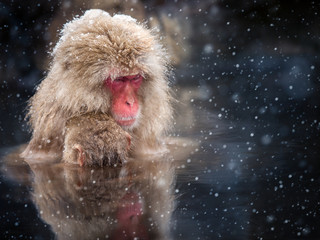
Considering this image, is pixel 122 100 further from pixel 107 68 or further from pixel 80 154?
pixel 80 154

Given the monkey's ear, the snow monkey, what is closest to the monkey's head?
the snow monkey

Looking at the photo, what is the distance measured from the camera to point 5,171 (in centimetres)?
166

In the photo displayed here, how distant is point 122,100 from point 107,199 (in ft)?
1.49

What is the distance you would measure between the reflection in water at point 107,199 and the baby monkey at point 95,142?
34mm

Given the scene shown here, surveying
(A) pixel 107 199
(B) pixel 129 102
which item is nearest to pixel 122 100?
(B) pixel 129 102

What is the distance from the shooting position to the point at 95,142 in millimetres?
1604

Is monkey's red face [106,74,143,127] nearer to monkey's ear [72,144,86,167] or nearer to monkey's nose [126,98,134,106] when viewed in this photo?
monkey's nose [126,98,134,106]

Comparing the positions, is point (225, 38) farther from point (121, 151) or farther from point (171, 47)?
point (121, 151)

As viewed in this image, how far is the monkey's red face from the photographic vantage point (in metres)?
1.70

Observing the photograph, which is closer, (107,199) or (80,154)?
(107,199)

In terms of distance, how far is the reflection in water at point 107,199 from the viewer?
1.09 m

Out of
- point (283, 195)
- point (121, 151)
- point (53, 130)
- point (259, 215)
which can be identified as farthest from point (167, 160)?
point (259, 215)

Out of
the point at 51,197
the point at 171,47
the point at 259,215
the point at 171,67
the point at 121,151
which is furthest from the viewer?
the point at 171,47

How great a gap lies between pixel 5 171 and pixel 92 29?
49 centimetres
